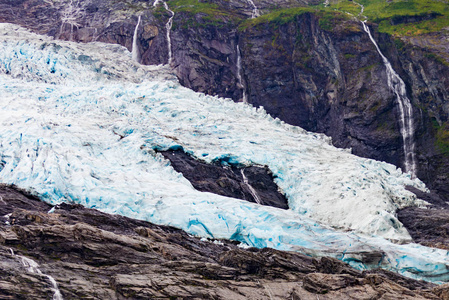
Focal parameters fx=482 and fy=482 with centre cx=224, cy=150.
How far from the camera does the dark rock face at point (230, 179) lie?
23258 mm

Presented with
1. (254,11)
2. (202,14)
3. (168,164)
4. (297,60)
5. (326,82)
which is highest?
(254,11)

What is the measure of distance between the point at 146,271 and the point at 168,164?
11381 mm

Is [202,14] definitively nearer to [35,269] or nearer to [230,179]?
[230,179]

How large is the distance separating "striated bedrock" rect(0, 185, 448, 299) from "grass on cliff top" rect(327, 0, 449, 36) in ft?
98.6

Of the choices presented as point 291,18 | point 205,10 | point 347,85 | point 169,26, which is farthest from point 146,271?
point 205,10

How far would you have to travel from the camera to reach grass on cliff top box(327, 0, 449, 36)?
40.0 m

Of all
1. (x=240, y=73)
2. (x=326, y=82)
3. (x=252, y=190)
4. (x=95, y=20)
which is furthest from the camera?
(x=95, y=20)

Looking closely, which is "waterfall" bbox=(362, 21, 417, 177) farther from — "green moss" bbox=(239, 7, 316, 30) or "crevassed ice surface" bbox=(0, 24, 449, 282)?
"green moss" bbox=(239, 7, 316, 30)

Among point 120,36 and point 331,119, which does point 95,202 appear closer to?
point 331,119

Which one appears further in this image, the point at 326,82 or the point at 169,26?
the point at 169,26

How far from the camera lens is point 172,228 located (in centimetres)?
1883

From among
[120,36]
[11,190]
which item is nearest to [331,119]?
[120,36]

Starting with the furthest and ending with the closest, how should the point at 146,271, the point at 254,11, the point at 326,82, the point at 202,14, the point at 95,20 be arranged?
1. the point at 254,11
2. the point at 202,14
3. the point at 95,20
4. the point at 326,82
5. the point at 146,271

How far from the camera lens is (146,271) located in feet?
41.4
